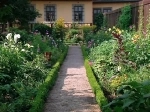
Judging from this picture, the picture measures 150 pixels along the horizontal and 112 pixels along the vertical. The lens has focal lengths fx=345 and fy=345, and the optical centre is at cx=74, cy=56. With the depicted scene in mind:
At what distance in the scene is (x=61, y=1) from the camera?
31.0 meters

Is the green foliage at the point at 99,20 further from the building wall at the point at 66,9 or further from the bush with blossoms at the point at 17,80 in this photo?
the bush with blossoms at the point at 17,80

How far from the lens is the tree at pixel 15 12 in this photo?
55.7 feet

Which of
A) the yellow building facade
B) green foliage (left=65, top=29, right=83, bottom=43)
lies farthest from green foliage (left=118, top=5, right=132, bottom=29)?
the yellow building facade

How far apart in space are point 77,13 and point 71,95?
78.8ft

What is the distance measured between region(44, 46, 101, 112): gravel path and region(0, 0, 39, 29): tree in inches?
281

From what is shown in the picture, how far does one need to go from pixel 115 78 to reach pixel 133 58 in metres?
1.28

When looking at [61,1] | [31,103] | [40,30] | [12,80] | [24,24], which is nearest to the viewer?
[31,103]

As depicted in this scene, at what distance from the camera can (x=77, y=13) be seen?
103ft

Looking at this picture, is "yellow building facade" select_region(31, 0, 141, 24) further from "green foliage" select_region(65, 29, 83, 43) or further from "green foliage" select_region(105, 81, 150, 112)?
"green foliage" select_region(105, 81, 150, 112)

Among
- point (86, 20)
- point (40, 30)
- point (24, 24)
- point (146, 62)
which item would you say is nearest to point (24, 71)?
point (146, 62)

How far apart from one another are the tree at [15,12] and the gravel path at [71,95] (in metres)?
7.14

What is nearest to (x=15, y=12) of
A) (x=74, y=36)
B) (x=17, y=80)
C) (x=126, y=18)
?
(x=126, y=18)

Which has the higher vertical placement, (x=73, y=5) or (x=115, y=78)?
(x=73, y=5)

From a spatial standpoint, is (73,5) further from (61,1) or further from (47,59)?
(47,59)
